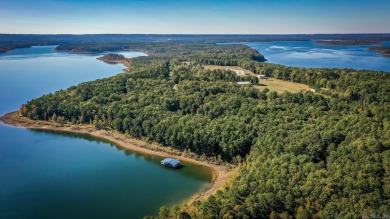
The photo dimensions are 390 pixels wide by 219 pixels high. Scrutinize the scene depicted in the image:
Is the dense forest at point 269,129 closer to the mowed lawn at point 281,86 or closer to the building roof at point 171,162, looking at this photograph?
the mowed lawn at point 281,86

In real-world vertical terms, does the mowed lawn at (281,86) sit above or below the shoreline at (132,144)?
above

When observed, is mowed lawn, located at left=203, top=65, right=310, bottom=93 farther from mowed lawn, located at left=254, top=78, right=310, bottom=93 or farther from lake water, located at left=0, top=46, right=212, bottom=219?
lake water, located at left=0, top=46, right=212, bottom=219

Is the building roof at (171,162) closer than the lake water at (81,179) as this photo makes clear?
No

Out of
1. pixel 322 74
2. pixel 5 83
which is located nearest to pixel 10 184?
pixel 322 74

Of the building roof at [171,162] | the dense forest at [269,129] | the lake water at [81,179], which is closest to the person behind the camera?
the dense forest at [269,129]

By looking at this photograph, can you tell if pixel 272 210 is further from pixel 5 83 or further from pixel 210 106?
pixel 5 83

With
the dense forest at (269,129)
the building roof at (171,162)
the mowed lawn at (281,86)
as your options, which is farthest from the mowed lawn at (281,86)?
the building roof at (171,162)
